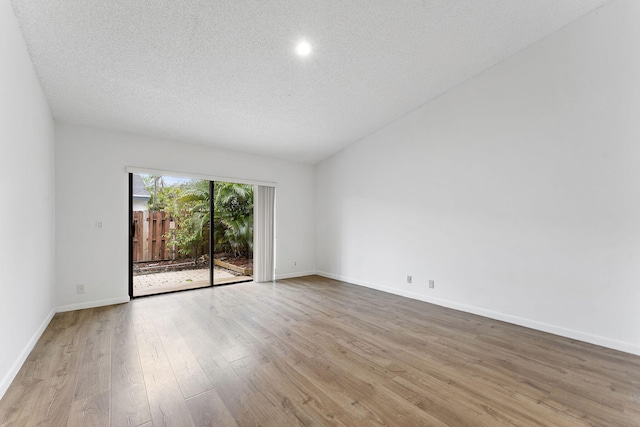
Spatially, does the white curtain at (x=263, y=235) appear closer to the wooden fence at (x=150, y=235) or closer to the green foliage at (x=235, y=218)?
the green foliage at (x=235, y=218)

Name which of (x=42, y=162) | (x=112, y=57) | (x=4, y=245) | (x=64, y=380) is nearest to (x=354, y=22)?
(x=112, y=57)

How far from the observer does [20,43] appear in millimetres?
2295

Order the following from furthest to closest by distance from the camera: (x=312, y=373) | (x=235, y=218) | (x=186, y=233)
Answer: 1. (x=235, y=218)
2. (x=186, y=233)
3. (x=312, y=373)

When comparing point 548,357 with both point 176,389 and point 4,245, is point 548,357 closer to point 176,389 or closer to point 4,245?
point 176,389

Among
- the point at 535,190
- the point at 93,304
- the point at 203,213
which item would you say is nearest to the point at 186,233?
the point at 203,213

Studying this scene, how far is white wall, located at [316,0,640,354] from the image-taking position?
2.75m

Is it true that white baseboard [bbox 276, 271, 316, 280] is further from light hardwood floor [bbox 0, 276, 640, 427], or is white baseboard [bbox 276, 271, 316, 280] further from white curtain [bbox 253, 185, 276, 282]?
light hardwood floor [bbox 0, 276, 640, 427]

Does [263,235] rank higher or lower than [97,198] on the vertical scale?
lower

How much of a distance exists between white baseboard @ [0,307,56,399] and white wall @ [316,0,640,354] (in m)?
4.41

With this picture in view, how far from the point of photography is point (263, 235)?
5.52 m

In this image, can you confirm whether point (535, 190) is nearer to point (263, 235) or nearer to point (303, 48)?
point (303, 48)

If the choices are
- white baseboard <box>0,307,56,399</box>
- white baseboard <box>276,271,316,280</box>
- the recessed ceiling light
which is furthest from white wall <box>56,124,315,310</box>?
the recessed ceiling light

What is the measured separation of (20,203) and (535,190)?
514 centimetres

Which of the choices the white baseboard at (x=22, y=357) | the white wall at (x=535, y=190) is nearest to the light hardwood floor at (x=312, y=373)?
the white baseboard at (x=22, y=357)
